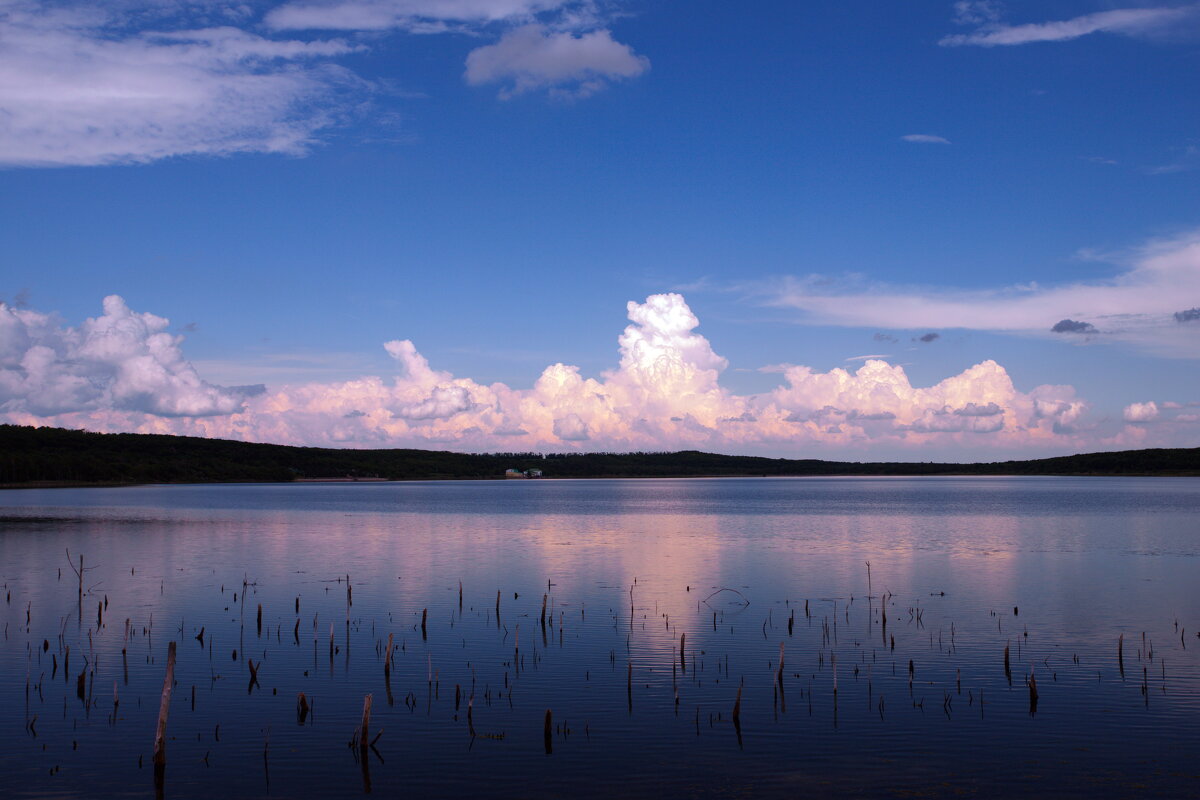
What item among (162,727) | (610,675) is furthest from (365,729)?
(610,675)

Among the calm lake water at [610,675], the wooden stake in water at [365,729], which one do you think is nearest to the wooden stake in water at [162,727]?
the calm lake water at [610,675]

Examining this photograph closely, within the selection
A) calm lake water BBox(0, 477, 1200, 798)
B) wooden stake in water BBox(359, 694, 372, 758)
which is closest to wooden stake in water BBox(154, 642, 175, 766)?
calm lake water BBox(0, 477, 1200, 798)

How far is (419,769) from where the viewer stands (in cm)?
1630

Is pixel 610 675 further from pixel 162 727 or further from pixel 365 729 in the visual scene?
pixel 162 727

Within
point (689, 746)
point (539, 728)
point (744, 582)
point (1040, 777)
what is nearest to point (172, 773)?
point (539, 728)

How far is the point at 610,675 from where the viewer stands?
2297 cm

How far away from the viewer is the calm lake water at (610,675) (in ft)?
52.7

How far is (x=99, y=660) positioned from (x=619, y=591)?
18903 mm

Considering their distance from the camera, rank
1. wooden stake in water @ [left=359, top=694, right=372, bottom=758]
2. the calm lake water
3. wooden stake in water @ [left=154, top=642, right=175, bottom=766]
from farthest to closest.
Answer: wooden stake in water @ [left=359, top=694, right=372, bottom=758], the calm lake water, wooden stake in water @ [left=154, top=642, right=175, bottom=766]

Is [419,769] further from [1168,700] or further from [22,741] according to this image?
[1168,700]

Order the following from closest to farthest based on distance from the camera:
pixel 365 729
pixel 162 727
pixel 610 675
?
pixel 162 727 < pixel 365 729 < pixel 610 675

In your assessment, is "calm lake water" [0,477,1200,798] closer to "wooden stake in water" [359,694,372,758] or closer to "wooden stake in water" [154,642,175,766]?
"wooden stake in water" [359,694,372,758]

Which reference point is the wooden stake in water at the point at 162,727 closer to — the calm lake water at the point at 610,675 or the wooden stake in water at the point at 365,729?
the calm lake water at the point at 610,675

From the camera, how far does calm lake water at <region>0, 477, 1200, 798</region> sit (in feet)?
52.7
